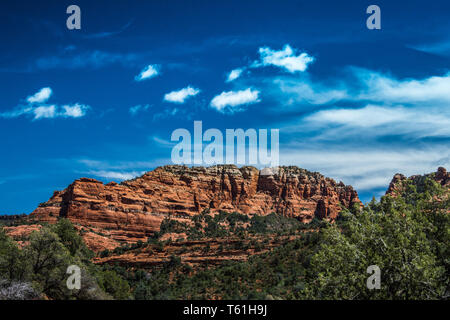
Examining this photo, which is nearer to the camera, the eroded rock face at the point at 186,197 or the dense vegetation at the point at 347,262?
the dense vegetation at the point at 347,262

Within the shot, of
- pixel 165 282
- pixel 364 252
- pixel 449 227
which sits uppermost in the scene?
pixel 449 227

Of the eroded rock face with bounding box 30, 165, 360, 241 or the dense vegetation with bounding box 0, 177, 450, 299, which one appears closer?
the dense vegetation with bounding box 0, 177, 450, 299

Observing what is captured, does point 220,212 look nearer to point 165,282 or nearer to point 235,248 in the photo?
point 235,248

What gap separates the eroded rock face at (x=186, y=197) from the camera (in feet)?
318

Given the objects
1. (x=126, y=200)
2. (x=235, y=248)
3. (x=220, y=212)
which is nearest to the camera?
(x=235, y=248)

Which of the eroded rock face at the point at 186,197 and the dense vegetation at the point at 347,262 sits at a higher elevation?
the eroded rock face at the point at 186,197

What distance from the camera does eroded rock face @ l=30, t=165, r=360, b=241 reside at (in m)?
97.0

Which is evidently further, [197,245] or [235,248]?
[197,245]

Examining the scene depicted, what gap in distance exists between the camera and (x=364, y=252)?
55.6 ft

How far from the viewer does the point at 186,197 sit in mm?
120500

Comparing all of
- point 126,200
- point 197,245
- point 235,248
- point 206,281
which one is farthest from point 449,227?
point 126,200

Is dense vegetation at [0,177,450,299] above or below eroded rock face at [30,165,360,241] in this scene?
below
